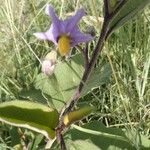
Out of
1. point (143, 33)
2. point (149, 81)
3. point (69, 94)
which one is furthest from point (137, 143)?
point (143, 33)

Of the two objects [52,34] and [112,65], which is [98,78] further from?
[52,34]

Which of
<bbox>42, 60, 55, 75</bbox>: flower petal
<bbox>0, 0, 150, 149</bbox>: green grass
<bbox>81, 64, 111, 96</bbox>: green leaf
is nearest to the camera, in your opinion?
<bbox>42, 60, 55, 75</bbox>: flower petal

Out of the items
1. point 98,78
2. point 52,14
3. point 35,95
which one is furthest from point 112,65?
point 52,14

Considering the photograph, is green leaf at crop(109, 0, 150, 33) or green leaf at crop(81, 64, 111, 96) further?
green leaf at crop(81, 64, 111, 96)

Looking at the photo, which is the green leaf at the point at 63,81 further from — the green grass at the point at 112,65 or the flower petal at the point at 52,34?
the flower petal at the point at 52,34

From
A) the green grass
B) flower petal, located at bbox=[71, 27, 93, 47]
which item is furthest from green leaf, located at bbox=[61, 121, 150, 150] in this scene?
flower petal, located at bbox=[71, 27, 93, 47]

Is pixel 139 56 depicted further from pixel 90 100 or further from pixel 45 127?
pixel 45 127

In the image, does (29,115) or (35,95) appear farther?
(35,95)

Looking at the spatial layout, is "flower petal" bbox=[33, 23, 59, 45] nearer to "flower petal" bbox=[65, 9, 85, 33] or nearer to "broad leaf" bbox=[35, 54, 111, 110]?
"flower petal" bbox=[65, 9, 85, 33]
